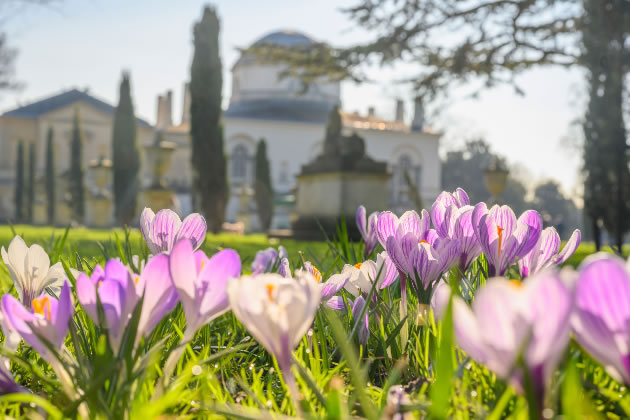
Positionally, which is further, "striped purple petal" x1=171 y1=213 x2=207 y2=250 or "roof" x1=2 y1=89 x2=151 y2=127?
"roof" x1=2 y1=89 x2=151 y2=127

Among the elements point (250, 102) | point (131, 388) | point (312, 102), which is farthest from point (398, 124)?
point (131, 388)

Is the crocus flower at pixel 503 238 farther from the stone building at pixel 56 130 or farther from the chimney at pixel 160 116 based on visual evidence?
the stone building at pixel 56 130

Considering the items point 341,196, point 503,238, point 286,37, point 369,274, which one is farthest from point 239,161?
point 503,238

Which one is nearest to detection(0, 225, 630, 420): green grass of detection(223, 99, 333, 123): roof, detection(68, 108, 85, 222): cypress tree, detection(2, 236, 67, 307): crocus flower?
detection(2, 236, 67, 307): crocus flower

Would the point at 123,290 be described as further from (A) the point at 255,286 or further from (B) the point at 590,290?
(B) the point at 590,290

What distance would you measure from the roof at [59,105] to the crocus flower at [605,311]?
1770 inches

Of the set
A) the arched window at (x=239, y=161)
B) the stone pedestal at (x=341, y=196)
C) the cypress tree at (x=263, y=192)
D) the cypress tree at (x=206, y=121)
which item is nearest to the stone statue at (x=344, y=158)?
the stone pedestal at (x=341, y=196)

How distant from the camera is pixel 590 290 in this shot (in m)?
0.57

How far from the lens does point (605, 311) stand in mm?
574

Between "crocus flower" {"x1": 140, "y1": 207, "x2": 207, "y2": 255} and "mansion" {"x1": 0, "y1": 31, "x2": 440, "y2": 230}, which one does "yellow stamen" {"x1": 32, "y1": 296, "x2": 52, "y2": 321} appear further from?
"mansion" {"x1": 0, "y1": 31, "x2": 440, "y2": 230}

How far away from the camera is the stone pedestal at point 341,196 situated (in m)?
11.1

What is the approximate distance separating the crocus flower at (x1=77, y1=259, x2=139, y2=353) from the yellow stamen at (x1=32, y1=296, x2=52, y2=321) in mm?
61

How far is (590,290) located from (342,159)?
35.6 feet

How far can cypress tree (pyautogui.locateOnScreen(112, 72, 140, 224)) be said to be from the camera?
26.4 m
